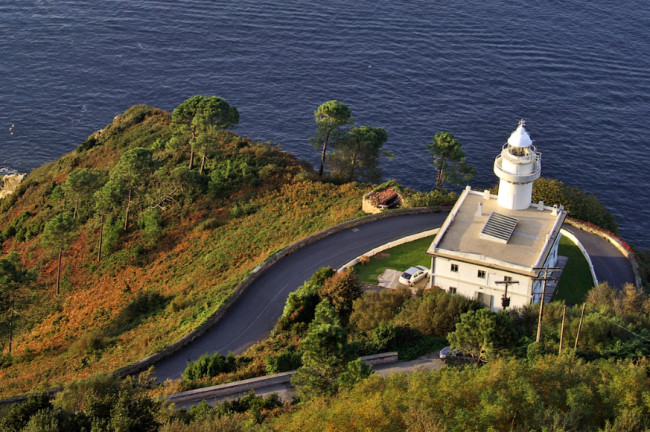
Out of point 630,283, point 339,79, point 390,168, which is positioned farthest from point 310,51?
point 630,283

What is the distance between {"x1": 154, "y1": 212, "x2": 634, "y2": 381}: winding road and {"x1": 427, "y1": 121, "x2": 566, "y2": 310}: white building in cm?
777

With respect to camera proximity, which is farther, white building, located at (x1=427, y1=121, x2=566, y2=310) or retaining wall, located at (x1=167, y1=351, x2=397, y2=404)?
white building, located at (x1=427, y1=121, x2=566, y2=310)

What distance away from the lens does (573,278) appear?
200 ft

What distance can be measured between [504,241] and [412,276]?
292 inches

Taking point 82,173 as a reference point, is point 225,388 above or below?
below

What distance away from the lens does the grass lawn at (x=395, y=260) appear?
61.8 metres

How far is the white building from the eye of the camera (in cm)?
5506

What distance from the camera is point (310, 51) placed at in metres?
128

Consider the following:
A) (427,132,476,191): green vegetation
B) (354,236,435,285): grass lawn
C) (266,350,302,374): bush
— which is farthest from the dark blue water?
(266,350,302,374): bush

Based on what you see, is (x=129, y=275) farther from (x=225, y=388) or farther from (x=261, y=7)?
(x=261, y=7)

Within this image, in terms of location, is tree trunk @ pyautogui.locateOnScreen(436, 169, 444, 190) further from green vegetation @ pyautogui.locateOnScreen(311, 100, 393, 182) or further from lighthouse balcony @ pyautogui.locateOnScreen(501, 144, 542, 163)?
lighthouse balcony @ pyautogui.locateOnScreen(501, 144, 542, 163)

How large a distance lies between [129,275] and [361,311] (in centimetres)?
2643

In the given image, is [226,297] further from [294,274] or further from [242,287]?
[294,274]

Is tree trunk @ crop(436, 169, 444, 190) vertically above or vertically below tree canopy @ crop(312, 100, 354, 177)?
below
